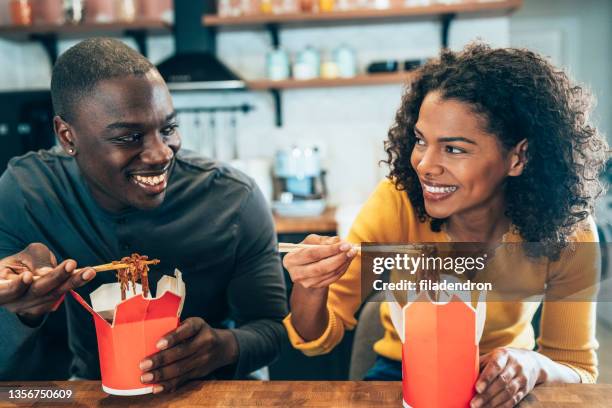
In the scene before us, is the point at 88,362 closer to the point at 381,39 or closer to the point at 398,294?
the point at 398,294

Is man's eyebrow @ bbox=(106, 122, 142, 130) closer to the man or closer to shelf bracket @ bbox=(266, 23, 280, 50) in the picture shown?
the man

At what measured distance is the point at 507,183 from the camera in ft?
4.11

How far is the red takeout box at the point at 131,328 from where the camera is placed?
0.88m

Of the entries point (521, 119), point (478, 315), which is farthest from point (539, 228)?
point (478, 315)

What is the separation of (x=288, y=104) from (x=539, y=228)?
7.33 ft

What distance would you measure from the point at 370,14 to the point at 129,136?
2.00 m

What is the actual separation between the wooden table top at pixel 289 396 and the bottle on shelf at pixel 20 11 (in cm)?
271

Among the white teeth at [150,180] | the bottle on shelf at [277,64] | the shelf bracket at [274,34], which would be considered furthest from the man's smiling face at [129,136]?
the shelf bracket at [274,34]

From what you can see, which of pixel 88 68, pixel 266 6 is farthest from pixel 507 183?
pixel 266 6

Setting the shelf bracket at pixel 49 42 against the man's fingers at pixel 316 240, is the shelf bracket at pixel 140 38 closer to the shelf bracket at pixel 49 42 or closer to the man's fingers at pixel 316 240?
the shelf bracket at pixel 49 42

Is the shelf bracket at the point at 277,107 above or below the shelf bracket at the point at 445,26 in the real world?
below

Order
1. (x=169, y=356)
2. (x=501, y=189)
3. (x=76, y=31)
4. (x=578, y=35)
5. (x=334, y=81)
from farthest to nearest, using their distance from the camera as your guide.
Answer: (x=578, y=35) < (x=76, y=31) < (x=334, y=81) < (x=501, y=189) < (x=169, y=356)

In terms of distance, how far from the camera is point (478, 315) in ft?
2.74

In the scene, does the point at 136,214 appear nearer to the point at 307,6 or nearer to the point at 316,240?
the point at 316,240
